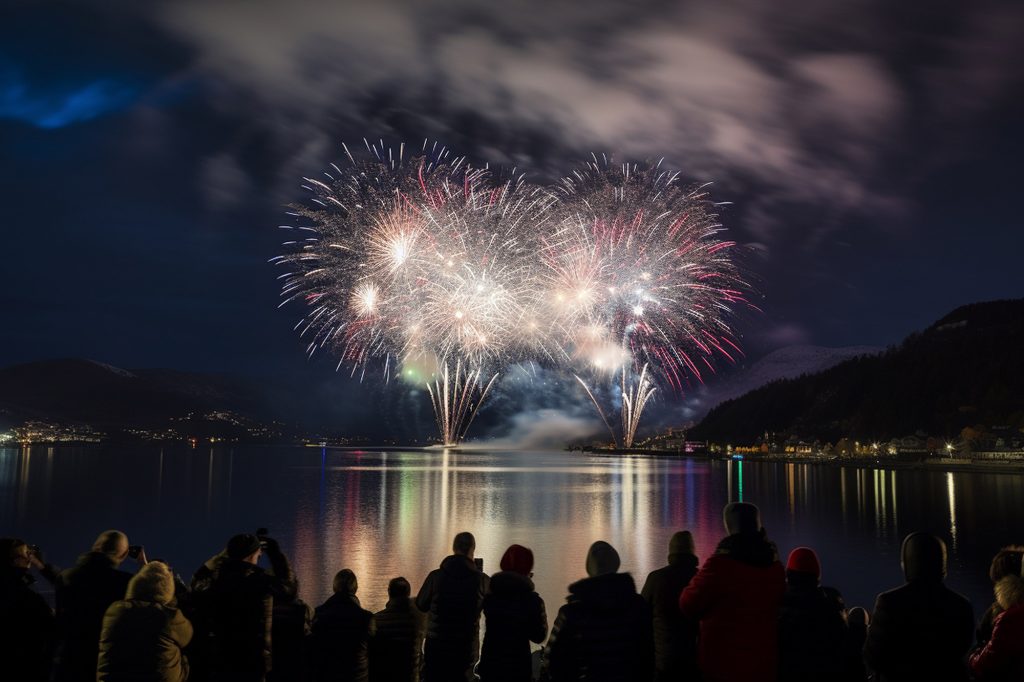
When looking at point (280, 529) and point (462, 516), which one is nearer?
point (280, 529)

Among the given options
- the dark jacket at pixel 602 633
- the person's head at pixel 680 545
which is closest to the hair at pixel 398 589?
the dark jacket at pixel 602 633

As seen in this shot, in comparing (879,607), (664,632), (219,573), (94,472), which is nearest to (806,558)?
(879,607)

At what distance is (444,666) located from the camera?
7.04 meters

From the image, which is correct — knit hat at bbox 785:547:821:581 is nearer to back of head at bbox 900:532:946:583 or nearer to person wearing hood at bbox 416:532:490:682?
back of head at bbox 900:532:946:583

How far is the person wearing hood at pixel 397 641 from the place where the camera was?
25.1 feet

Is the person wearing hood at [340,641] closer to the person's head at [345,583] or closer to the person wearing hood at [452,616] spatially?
the person's head at [345,583]

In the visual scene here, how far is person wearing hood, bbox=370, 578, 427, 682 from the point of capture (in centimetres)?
765

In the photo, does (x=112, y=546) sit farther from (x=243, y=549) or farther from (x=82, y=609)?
(x=243, y=549)

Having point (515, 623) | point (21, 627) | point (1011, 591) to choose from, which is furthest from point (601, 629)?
point (21, 627)

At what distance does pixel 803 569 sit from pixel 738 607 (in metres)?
0.86

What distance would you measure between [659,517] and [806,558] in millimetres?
50039

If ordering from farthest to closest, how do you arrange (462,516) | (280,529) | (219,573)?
(462,516) < (280,529) < (219,573)

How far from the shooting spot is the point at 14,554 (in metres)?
6.63

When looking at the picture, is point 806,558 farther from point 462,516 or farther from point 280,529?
point 462,516
